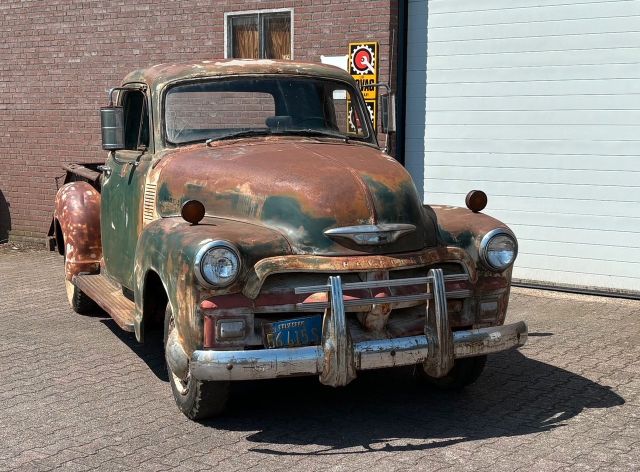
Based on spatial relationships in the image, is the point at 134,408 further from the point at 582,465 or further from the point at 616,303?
the point at 616,303

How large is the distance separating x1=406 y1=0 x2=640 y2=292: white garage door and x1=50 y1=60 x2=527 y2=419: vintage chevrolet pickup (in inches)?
121

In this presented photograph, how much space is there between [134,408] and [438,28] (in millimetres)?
5828

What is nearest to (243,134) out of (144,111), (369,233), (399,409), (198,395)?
(144,111)

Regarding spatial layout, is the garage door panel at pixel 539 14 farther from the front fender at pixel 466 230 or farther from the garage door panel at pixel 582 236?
the front fender at pixel 466 230

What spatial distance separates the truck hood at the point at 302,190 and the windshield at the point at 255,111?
245 millimetres

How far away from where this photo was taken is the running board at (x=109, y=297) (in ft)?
21.5

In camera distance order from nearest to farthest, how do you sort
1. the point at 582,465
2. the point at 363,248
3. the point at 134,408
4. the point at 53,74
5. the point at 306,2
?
the point at 582,465, the point at 363,248, the point at 134,408, the point at 306,2, the point at 53,74

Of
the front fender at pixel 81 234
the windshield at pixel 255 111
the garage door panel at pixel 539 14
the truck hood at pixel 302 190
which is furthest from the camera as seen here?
the garage door panel at pixel 539 14

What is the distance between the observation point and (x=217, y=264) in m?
5.14

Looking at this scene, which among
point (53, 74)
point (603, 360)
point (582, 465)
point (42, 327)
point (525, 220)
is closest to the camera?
point (582, 465)

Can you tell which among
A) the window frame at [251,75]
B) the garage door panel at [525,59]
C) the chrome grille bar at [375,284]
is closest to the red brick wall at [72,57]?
the garage door panel at [525,59]

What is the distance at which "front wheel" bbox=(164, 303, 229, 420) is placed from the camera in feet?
17.9

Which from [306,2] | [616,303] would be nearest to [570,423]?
[616,303]

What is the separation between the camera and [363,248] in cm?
546
